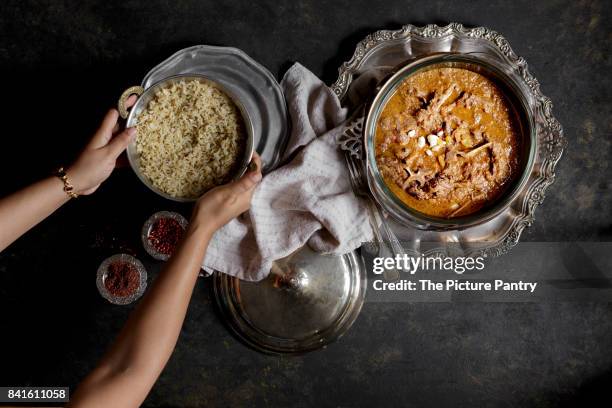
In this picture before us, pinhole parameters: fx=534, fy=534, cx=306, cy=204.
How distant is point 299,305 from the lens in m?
2.30

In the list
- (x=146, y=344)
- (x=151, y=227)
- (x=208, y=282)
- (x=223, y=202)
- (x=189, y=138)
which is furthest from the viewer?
(x=208, y=282)

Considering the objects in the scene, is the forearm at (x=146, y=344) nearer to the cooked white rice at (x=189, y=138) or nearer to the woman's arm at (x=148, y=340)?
the woman's arm at (x=148, y=340)

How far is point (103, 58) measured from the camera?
2268mm

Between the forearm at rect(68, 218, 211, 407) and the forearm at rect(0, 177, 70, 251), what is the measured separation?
1.97 feet

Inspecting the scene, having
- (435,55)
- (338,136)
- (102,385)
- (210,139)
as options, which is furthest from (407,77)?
(102,385)

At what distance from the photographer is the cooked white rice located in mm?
2051

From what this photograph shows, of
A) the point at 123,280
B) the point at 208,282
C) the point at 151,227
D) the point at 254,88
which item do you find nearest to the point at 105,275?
the point at 123,280

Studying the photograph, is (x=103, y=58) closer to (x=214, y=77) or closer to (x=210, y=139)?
(x=214, y=77)

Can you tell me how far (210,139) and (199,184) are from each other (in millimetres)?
179

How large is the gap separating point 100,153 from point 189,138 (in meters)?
0.33

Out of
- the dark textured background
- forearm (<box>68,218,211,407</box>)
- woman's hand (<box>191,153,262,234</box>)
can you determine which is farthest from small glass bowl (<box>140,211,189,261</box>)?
forearm (<box>68,218,211,407</box>)

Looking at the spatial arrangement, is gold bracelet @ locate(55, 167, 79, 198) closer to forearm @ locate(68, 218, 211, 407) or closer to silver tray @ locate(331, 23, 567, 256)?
forearm @ locate(68, 218, 211, 407)

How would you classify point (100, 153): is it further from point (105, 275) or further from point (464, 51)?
point (464, 51)

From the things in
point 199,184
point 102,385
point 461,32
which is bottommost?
point 102,385
